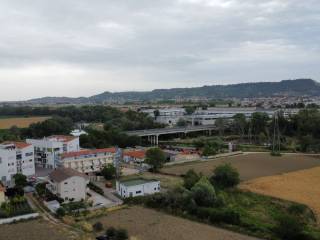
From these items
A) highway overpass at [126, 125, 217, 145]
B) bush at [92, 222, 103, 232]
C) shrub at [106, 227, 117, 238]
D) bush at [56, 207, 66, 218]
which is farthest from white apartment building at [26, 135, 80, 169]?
highway overpass at [126, 125, 217, 145]

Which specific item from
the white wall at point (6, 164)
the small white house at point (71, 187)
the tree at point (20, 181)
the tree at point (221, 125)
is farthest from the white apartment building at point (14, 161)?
the tree at point (221, 125)

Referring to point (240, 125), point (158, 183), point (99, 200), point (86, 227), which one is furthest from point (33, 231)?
point (240, 125)

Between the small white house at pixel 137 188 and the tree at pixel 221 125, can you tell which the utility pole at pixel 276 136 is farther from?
the small white house at pixel 137 188

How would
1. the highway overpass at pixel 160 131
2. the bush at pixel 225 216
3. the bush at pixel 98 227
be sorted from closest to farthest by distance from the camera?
the bush at pixel 98 227
the bush at pixel 225 216
the highway overpass at pixel 160 131

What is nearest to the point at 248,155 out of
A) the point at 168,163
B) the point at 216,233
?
the point at 168,163

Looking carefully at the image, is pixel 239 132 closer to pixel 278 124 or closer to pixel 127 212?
pixel 278 124

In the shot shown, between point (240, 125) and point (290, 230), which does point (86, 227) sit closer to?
point (290, 230)
